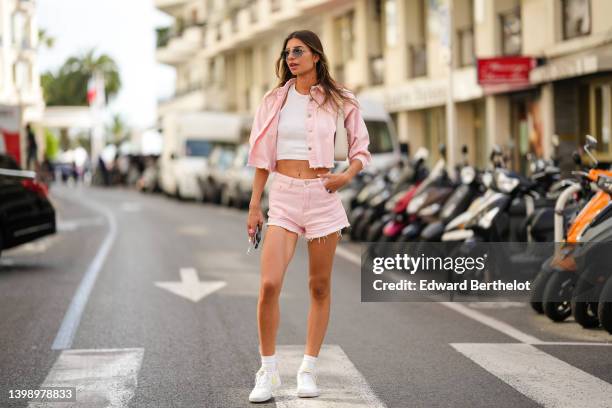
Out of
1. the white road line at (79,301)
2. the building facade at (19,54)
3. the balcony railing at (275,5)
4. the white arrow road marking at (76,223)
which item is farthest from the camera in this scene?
the building facade at (19,54)

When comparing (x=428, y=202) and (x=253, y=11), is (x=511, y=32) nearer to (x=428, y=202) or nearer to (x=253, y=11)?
(x=428, y=202)

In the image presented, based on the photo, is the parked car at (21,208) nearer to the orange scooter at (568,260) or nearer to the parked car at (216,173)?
the orange scooter at (568,260)

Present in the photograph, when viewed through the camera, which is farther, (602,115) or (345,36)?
(345,36)

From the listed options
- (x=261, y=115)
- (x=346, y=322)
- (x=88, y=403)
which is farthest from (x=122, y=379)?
(x=346, y=322)

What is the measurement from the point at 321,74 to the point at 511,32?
23.5 m

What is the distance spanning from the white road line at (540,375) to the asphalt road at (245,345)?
0.04 ft

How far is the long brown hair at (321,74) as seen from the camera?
6.44 m

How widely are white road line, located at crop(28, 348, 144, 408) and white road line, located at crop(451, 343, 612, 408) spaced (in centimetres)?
214

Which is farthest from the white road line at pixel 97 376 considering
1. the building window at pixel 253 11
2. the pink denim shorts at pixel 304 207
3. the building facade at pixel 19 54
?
the building facade at pixel 19 54

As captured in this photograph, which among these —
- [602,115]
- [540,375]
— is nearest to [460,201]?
[540,375]

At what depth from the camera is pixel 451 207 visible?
1255 cm

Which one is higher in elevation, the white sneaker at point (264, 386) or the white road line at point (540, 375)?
the white sneaker at point (264, 386)

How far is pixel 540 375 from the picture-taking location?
7195 mm

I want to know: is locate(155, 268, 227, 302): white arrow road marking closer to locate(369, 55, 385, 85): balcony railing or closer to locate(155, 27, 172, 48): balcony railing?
locate(369, 55, 385, 85): balcony railing
